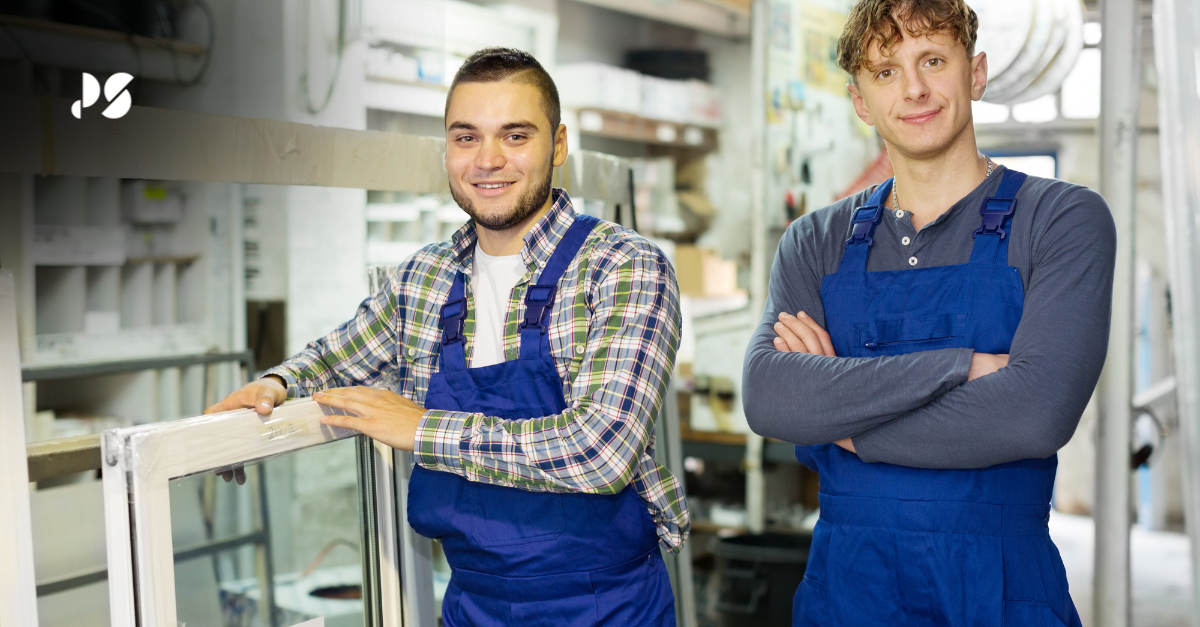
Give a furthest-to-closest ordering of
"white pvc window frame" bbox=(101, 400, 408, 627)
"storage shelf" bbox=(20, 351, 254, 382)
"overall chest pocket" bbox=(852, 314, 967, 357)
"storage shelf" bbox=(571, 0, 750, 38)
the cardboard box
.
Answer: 1. "storage shelf" bbox=(571, 0, 750, 38)
2. the cardboard box
3. "storage shelf" bbox=(20, 351, 254, 382)
4. "overall chest pocket" bbox=(852, 314, 967, 357)
5. "white pvc window frame" bbox=(101, 400, 408, 627)

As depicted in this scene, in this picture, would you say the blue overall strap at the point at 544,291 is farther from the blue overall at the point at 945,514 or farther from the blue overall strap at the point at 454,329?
the blue overall at the point at 945,514

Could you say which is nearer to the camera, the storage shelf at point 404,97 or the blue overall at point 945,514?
the blue overall at point 945,514

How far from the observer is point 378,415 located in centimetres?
147

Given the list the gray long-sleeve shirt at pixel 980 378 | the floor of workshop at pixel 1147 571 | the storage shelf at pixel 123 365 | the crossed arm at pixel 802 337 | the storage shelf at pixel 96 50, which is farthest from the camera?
the floor of workshop at pixel 1147 571

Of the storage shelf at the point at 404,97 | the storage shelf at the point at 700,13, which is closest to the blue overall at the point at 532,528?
the storage shelf at the point at 404,97

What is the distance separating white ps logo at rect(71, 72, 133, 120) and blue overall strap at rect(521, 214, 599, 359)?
0.70 metres

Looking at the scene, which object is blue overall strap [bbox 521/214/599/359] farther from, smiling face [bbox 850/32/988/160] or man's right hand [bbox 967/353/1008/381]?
man's right hand [bbox 967/353/1008/381]

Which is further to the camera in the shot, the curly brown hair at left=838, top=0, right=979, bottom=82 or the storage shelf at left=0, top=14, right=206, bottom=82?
the storage shelf at left=0, top=14, right=206, bottom=82

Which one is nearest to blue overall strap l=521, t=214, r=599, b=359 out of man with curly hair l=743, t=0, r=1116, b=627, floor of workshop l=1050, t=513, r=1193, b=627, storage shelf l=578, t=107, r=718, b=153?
man with curly hair l=743, t=0, r=1116, b=627

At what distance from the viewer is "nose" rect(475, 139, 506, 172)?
60.2 inches

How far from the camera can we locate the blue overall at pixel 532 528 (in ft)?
4.80

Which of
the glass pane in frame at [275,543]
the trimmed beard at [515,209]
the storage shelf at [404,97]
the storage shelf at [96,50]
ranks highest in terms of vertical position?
the storage shelf at [96,50]

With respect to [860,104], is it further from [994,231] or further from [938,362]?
[938,362]

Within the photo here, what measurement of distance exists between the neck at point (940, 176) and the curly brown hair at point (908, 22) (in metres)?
0.15
